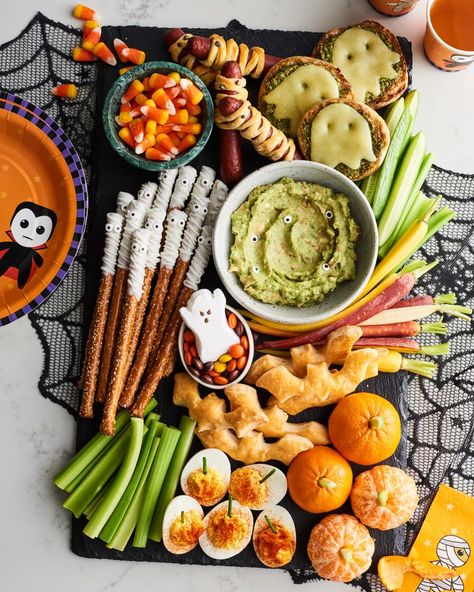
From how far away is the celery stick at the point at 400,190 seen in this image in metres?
A: 2.77

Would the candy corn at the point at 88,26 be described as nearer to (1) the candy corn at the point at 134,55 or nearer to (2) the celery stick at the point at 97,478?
(1) the candy corn at the point at 134,55

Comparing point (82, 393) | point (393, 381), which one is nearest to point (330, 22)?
point (393, 381)

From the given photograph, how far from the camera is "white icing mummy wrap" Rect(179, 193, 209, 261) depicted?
9.01 feet

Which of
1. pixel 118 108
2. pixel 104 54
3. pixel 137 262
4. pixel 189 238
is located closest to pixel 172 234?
pixel 189 238

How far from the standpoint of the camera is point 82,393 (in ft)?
9.21

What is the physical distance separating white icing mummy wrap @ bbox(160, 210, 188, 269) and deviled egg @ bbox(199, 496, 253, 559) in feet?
3.07

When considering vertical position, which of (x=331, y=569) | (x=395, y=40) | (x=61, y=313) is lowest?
(x=331, y=569)

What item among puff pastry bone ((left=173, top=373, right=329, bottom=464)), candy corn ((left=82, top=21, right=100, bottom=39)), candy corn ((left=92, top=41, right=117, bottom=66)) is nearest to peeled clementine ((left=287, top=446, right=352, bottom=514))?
puff pastry bone ((left=173, top=373, right=329, bottom=464))

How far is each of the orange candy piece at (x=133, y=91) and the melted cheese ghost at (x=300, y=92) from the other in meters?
0.48

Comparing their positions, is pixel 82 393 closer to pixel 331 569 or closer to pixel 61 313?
pixel 61 313

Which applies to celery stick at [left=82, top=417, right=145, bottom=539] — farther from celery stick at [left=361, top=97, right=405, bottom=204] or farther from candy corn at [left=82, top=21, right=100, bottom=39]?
candy corn at [left=82, top=21, right=100, bottom=39]

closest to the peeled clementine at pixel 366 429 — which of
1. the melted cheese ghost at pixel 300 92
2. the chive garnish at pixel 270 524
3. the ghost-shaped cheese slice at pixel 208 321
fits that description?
the chive garnish at pixel 270 524

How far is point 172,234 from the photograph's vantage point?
2.74 meters

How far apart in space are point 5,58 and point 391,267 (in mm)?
1761
